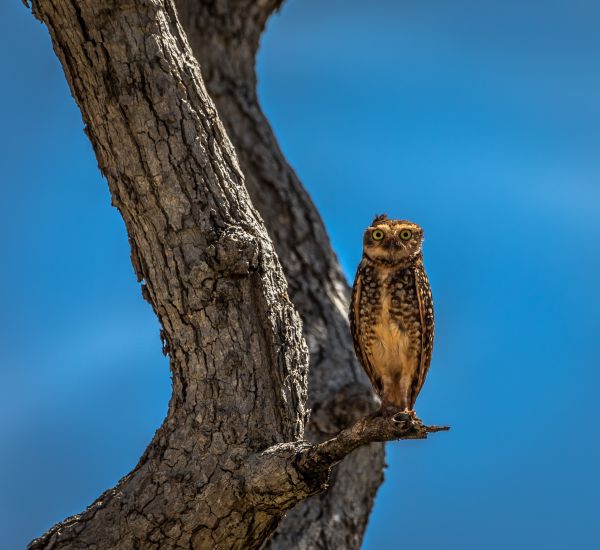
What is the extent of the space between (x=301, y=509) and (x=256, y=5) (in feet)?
16.5

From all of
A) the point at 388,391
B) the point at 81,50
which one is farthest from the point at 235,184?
the point at 388,391

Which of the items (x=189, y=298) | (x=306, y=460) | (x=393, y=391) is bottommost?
(x=306, y=460)

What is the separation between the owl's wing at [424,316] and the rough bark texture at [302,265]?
5.39ft

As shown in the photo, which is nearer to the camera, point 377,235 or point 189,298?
→ point 189,298

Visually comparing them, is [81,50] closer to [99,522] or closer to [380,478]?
[99,522]

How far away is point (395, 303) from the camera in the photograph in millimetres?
6246

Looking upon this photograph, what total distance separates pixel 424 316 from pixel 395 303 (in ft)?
0.69

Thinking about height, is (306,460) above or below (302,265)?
below

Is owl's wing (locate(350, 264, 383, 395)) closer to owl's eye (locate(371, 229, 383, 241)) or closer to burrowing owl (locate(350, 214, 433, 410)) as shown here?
burrowing owl (locate(350, 214, 433, 410))

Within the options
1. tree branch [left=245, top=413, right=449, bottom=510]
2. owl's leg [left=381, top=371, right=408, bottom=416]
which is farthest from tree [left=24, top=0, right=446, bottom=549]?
owl's leg [left=381, top=371, right=408, bottom=416]

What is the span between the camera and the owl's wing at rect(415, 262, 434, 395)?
6242 millimetres


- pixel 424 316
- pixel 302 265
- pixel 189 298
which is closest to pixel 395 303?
pixel 424 316

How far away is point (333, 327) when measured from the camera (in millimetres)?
8453

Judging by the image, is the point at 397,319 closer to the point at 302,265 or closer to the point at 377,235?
the point at 377,235
